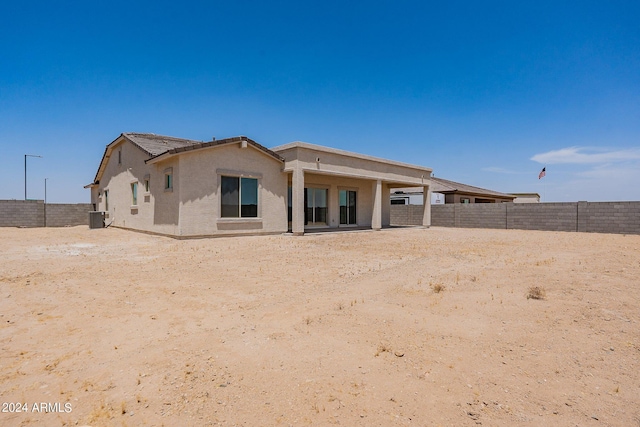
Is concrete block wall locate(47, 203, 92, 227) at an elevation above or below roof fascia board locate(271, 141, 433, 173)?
below

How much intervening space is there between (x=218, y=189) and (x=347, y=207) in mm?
9288

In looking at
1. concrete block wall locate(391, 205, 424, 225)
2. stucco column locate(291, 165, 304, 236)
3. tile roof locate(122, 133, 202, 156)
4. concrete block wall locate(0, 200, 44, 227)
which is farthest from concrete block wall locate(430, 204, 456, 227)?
concrete block wall locate(0, 200, 44, 227)

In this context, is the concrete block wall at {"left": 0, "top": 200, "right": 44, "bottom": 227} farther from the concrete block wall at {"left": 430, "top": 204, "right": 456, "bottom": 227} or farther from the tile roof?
the concrete block wall at {"left": 430, "top": 204, "right": 456, "bottom": 227}

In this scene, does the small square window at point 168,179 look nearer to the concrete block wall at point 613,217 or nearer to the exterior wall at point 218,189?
the exterior wall at point 218,189

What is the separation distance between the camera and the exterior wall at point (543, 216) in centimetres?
1794

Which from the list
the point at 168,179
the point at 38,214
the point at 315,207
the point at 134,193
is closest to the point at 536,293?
the point at 168,179

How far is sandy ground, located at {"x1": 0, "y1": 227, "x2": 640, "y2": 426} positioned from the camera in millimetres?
2516

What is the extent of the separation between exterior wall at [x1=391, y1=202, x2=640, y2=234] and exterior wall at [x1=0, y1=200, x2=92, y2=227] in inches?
977

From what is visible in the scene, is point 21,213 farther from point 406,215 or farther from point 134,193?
point 406,215

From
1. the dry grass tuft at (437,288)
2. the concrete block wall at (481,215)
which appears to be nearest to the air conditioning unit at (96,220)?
the dry grass tuft at (437,288)

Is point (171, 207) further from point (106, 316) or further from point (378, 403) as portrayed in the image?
point (378, 403)

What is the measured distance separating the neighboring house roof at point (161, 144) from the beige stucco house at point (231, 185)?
0.14ft

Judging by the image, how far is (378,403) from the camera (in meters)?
2.59

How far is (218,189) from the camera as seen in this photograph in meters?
13.4
